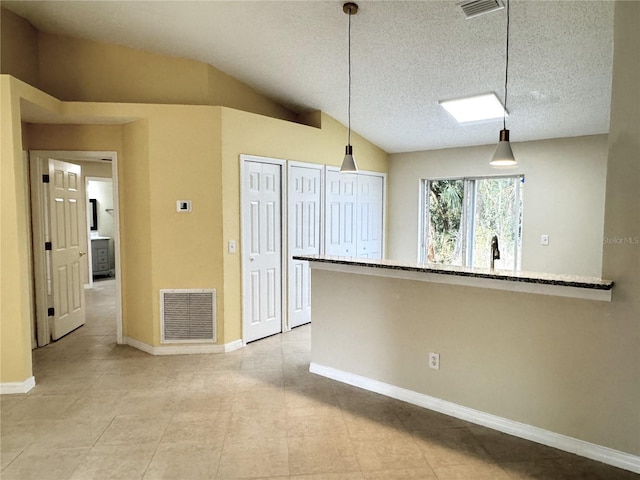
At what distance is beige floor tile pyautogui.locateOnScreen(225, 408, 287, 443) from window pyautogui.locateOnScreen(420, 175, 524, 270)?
10.2ft

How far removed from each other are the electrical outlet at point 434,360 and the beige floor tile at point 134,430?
5.99 ft

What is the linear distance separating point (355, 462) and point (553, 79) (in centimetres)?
334

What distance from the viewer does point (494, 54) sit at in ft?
10.5

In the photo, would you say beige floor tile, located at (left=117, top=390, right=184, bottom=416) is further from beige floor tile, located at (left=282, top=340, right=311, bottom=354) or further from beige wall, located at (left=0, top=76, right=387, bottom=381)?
beige floor tile, located at (left=282, top=340, right=311, bottom=354)

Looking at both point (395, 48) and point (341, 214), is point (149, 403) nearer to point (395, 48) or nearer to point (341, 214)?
point (341, 214)

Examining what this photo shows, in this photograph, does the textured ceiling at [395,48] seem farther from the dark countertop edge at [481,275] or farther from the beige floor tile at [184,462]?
the beige floor tile at [184,462]

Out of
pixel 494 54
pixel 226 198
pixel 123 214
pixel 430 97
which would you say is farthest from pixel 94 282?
pixel 494 54

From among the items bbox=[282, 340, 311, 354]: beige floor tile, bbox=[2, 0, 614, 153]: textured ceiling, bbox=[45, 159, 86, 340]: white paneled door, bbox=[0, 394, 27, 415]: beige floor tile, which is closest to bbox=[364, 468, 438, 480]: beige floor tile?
bbox=[282, 340, 311, 354]: beige floor tile

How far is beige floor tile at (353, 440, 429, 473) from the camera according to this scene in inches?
87.0

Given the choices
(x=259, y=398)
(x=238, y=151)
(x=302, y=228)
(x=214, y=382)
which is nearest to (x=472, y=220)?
(x=302, y=228)

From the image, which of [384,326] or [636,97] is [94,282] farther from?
[636,97]

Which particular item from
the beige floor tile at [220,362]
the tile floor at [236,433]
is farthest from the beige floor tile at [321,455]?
the beige floor tile at [220,362]

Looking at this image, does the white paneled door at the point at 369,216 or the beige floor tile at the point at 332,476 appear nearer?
the beige floor tile at the point at 332,476

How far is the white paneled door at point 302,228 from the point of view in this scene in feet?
Result: 15.1
